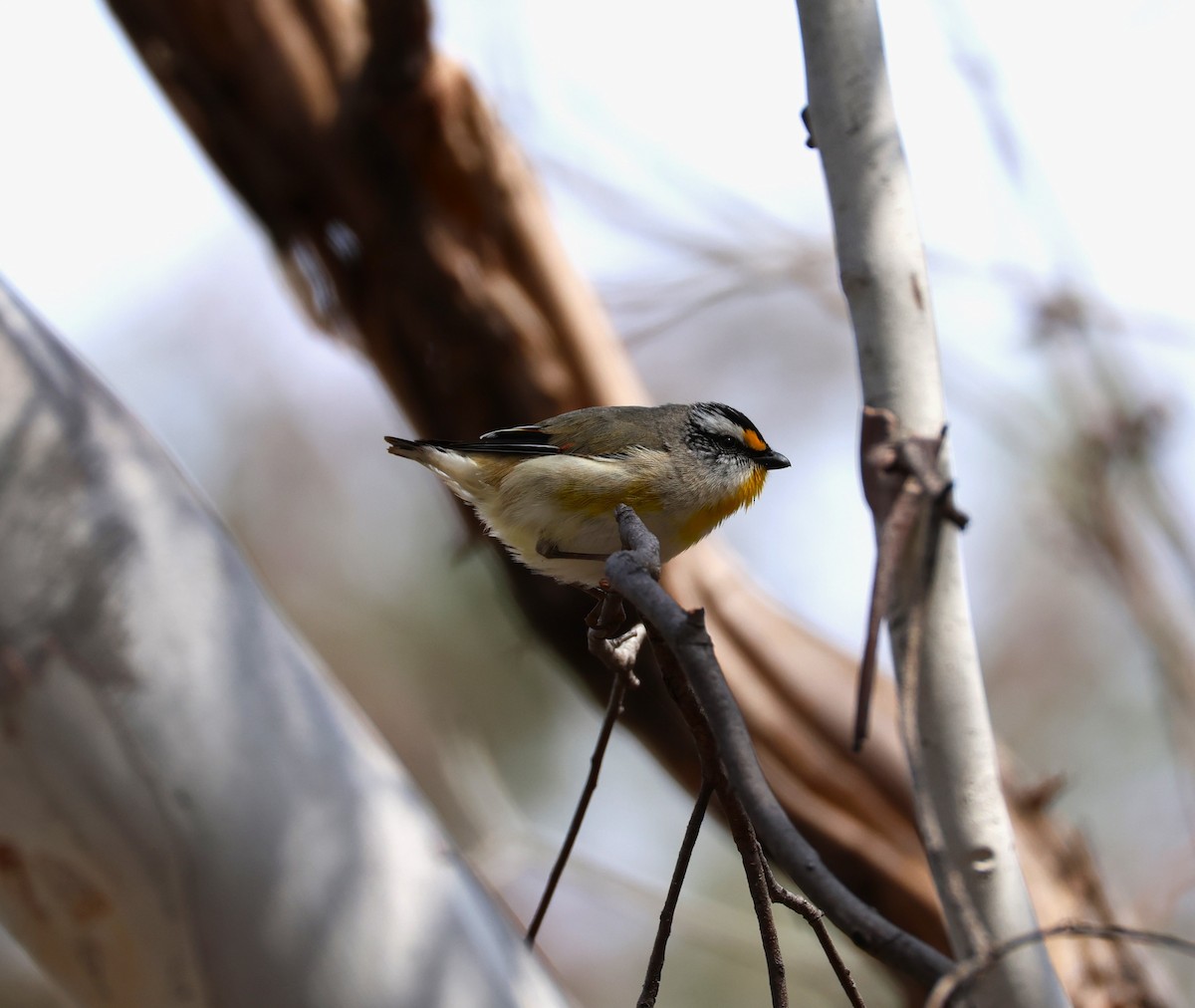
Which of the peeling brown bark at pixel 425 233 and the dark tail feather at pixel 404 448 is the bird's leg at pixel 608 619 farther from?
the peeling brown bark at pixel 425 233

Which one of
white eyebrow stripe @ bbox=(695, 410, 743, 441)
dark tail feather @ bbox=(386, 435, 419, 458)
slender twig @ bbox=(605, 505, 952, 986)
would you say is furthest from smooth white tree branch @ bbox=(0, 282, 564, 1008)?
white eyebrow stripe @ bbox=(695, 410, 743, 441)

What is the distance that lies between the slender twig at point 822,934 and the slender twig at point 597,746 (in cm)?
26

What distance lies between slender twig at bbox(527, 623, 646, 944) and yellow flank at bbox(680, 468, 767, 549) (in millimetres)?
831

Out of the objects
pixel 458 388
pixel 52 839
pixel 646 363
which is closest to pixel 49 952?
pixel 52 839

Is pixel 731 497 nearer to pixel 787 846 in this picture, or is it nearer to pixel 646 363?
pixel 787 846

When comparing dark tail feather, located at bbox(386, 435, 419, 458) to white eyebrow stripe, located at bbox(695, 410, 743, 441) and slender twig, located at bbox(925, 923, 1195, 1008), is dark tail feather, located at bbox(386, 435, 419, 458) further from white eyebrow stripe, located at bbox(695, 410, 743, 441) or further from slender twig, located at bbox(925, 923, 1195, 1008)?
slender twig, located at bbox(925, 923, 1195, 1008)

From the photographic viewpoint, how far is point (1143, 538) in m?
3.15

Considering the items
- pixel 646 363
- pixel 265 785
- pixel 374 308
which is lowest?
pixel 646 363

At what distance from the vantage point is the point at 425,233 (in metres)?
3.77

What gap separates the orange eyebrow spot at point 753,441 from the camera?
2779 millimetres

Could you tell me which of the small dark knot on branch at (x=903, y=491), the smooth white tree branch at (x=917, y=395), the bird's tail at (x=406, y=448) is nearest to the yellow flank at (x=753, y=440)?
the bird's tail at (x=406, y=448)

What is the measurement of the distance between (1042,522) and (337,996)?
3.38 meters

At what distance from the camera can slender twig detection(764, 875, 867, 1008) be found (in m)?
1.10

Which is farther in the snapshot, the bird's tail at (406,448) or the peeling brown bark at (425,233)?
the peeling brown bark at (425,233)
